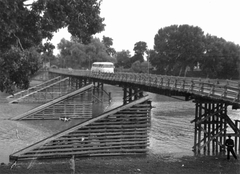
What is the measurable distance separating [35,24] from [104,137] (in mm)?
7915

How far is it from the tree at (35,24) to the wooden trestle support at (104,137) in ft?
17.1

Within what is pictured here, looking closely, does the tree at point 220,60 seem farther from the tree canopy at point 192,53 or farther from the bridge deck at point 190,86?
the bridge deck at point 190,86

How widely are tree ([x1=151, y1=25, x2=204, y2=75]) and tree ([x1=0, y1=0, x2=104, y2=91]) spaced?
62575mm

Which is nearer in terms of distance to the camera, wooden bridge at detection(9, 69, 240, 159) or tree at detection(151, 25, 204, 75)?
wooden bridge at detection(9, 69, 240, 159)

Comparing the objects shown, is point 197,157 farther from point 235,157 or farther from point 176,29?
point 176,29

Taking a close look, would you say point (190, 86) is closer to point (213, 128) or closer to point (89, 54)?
point (213, 128)

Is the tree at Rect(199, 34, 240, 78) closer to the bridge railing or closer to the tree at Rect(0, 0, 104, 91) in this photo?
the bridge railing

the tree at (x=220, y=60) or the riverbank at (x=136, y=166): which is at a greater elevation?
the tree at (x=220, y=60)

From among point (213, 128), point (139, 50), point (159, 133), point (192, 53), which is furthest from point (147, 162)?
point (139, 50)

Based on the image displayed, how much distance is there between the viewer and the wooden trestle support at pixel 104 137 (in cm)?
1806

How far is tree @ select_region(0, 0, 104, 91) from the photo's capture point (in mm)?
12906

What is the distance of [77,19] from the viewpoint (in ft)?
50.1

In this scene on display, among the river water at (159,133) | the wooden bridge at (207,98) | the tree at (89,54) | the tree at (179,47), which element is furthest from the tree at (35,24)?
the tree at (89,54)

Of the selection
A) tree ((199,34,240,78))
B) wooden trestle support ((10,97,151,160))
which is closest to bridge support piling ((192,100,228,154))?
wooden trestle support ((10,97,151,160))
